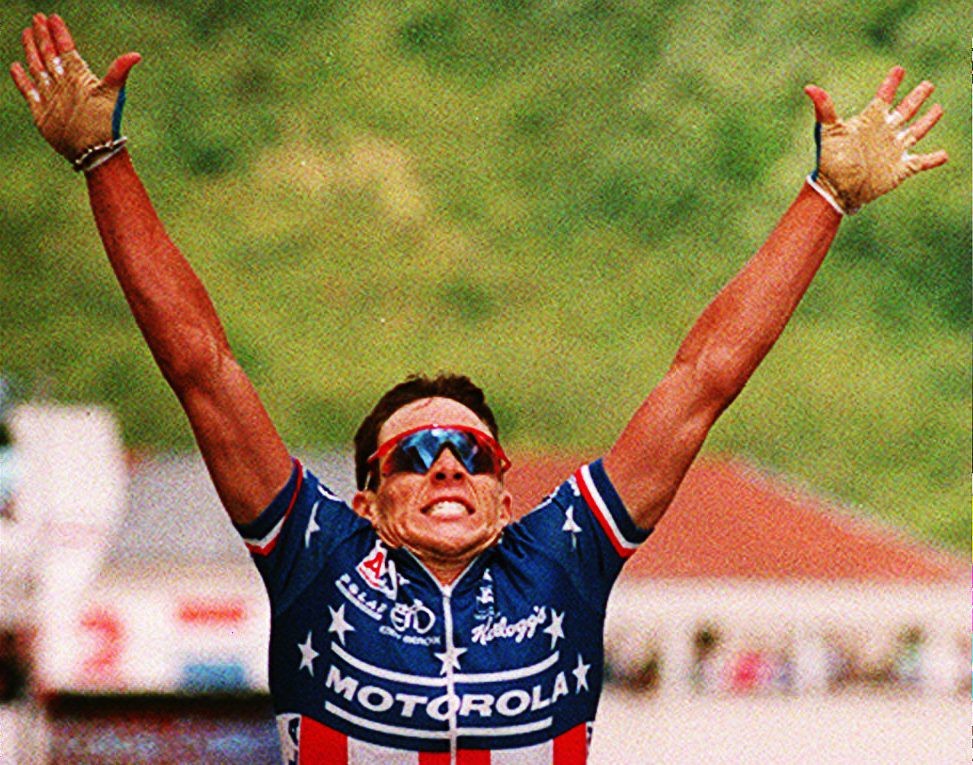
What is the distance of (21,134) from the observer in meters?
16.8

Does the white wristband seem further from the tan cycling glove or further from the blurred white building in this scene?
the blurred white building

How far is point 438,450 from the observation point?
274cm

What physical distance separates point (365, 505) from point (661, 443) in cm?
44

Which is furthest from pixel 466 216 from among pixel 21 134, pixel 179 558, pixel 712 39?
pixel 179 558

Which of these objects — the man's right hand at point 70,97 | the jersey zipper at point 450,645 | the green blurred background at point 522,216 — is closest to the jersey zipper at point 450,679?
the jersey zipper at point 450,645

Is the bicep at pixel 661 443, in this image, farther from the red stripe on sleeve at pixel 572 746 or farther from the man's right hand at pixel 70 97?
the man's right hand at pixel 70 97

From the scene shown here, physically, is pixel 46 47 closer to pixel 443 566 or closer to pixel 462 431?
pixel 462 431

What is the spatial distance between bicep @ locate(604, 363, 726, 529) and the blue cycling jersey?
3cm

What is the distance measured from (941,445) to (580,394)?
269 cm

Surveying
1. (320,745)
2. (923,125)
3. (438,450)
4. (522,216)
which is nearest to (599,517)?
(438,450)

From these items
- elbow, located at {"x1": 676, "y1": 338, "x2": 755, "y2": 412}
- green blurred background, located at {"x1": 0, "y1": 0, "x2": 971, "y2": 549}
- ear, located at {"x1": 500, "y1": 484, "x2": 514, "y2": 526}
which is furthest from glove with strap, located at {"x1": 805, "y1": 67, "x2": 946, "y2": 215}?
green blurred background, located at {"x1": 0, "y1": 0, "x2": 971, "y2": 549}

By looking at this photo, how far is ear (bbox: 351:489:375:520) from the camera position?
284 cm

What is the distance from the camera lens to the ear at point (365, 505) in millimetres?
2836

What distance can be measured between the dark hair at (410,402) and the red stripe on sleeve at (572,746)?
→ 442 mm
